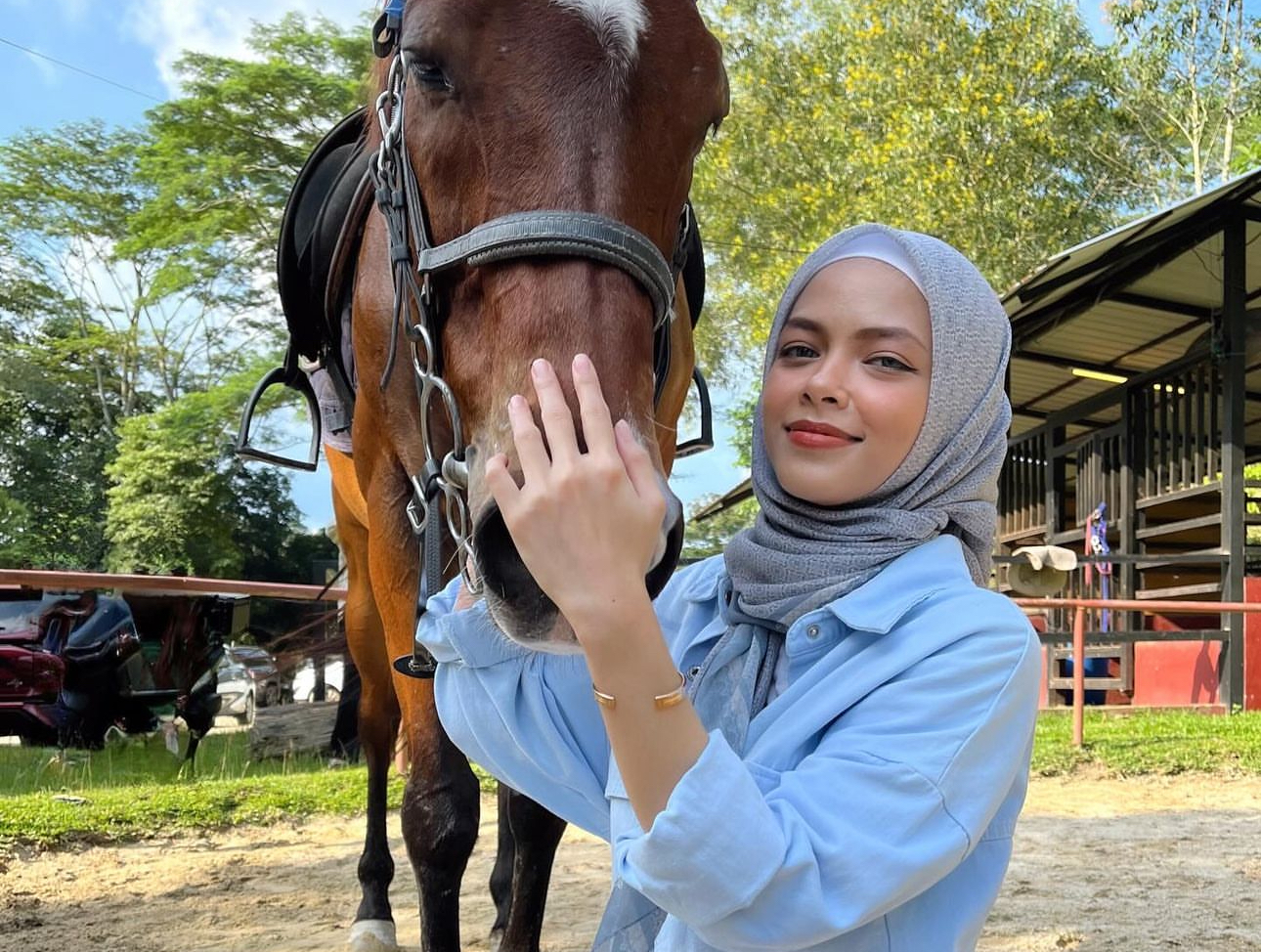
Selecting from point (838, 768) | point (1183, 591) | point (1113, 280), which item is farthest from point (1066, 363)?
point (838, 768)

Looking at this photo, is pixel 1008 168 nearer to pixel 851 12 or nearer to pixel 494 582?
pixel 851 12

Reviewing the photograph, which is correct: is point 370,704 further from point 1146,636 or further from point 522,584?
point 1146,636

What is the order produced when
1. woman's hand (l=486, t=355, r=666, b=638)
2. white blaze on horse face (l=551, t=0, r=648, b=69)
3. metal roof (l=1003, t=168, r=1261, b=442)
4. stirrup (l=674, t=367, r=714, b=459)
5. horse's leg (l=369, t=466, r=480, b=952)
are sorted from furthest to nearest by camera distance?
metal roof (l=1003, t=168, r=1261, b=442), stirrup (l=674, t=367, r=714, b=459), horse's leg (l=369, t=466, r=480, b=952), white blaze on horse face (l=551, t=0, r=648, b=69), woman's hand (l=486, t=355, r=666, b=638)

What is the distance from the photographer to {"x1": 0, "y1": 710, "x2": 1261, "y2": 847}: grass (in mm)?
5508

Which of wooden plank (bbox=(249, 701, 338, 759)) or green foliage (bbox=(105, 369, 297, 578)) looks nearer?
wooden plank (bbox=(249, 701, 338, 759))

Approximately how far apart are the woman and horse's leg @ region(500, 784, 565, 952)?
1447mm

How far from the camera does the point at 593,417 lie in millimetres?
1078

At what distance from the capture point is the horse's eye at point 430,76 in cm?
183

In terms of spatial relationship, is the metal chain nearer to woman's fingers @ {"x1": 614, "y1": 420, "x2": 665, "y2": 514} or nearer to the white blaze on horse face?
the white blaze on horse face

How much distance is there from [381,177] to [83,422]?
89.5 feet

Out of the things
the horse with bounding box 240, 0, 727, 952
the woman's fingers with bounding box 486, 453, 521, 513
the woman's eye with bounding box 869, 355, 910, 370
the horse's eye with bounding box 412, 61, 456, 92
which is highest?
the horse's eye with bounding box 412, 61, 456, 92

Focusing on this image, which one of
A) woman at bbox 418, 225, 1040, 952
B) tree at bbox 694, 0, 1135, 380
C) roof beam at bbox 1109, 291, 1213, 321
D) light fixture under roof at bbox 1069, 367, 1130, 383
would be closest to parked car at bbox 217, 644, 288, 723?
woman at bbox 418, 225, 1040, 952

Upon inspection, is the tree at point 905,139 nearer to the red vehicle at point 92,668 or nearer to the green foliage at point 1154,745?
the green foliage at point 1154,745

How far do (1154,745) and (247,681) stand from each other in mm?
6268
